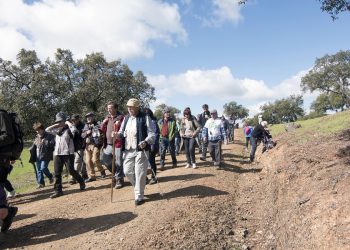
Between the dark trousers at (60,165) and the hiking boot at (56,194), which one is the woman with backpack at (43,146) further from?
the hiking boot at (56,194)

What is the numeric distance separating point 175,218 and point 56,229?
240cm

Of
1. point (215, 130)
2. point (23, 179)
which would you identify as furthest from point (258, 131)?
point (23, 179)

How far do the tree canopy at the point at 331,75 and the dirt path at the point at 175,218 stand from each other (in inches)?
2399

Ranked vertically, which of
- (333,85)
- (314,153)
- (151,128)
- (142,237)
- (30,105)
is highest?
(333,85)

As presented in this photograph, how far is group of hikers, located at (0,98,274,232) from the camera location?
788cm

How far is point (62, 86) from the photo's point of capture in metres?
33.7

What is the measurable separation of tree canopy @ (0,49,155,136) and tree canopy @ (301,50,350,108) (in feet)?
123

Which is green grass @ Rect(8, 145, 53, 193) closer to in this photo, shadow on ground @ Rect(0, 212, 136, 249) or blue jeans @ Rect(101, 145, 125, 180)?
blue jeans @ Rect(101, 145, 125, 180)

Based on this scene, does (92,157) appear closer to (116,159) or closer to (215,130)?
(116,159)

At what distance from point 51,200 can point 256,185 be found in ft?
19.7

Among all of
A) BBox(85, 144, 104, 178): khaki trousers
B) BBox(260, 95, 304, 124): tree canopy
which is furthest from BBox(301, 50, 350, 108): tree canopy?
BBox(85, 144, 104, 178): khaki trousers

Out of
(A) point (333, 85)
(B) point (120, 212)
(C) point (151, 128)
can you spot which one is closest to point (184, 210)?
(B) point (120, 212)

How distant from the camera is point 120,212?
754cm

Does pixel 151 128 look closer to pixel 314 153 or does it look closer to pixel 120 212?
pixel 120 212
